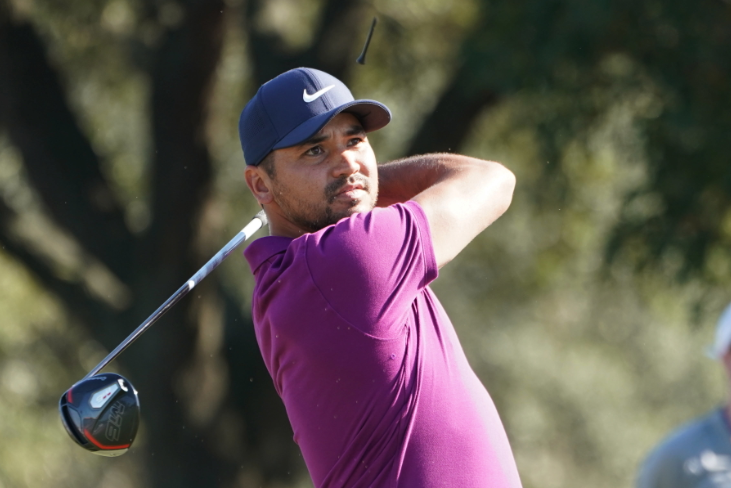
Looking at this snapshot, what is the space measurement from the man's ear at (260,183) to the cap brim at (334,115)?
142 millimetres

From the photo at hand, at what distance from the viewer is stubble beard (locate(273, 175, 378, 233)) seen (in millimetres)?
2787

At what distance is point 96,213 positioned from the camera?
10070 millimetres

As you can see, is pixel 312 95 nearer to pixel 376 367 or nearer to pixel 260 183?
pixel 260 183

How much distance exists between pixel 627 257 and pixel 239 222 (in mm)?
6650

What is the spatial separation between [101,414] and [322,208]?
34.7 inches

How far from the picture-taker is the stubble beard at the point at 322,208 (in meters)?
2.79

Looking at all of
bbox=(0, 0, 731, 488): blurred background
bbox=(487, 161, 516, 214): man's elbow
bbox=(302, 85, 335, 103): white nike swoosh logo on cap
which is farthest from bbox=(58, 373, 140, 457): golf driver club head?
→ bbox=(0, 0, 731, 488): blurred background

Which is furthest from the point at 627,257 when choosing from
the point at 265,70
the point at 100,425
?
the point at 100,425

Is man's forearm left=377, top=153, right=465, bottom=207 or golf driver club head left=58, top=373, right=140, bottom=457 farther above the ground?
man's forearm left=377, top=153, right=465, bottom=207

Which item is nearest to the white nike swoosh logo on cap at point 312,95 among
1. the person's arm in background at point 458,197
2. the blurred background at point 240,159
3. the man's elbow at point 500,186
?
the person's arm in background at point 458,197

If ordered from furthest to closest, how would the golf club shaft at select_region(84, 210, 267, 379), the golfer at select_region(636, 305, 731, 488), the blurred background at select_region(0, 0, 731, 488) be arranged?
1. the blurred background at select_region(0, 0, 731, 488)
2. the golf club shaft at select_region(84, 210, 267, 379)
3. the golfer at select_region(636, 305, 731, 488)

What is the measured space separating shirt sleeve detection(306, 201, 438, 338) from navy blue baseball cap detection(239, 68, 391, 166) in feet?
1.34

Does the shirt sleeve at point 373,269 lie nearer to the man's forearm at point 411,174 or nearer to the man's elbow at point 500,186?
the man's elbow at point 500,186

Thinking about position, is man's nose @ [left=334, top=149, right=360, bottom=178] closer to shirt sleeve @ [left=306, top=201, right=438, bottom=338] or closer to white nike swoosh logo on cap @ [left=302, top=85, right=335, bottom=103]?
white nike swoosh logo on cap @ [left=302, top=85, right=335, bottom=103]
